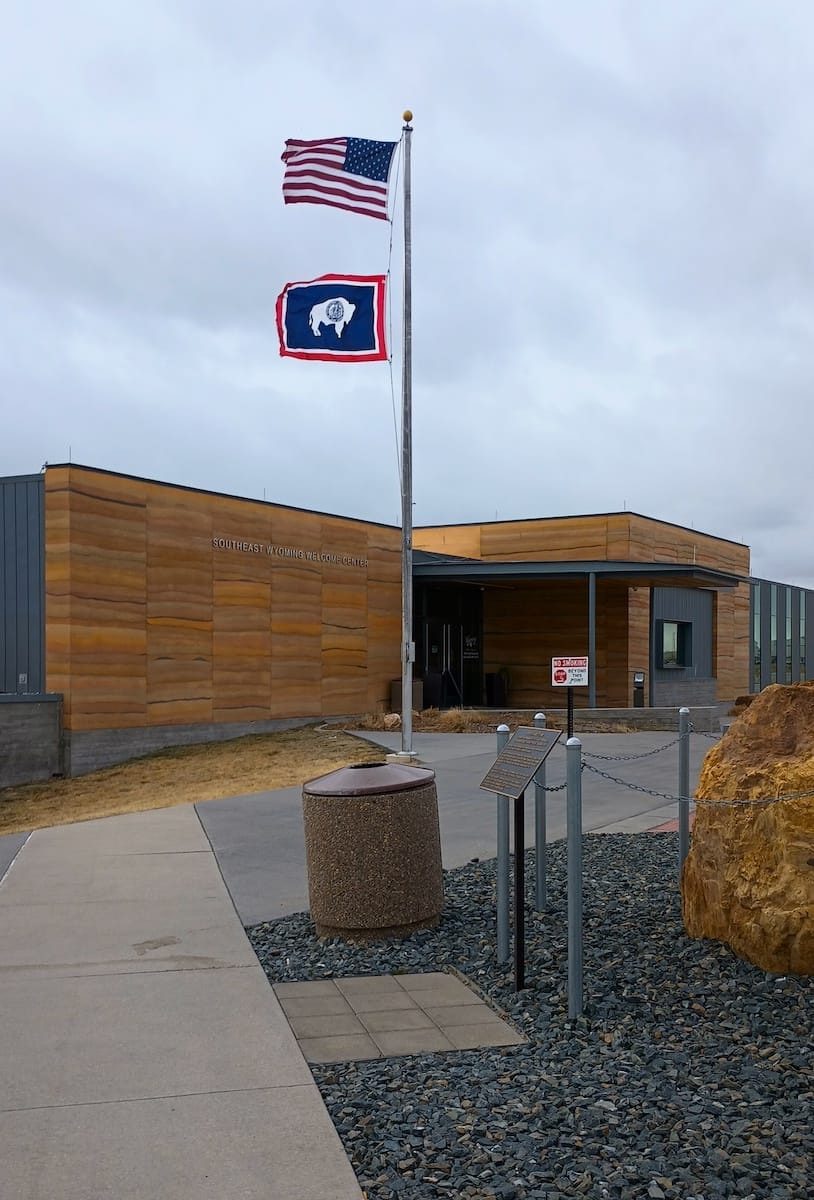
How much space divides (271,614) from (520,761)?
1739cm

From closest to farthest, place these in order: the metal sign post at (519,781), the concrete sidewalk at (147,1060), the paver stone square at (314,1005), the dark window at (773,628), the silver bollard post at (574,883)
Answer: the concrete sidewalk at (147,1060) < the silver bollard post at (574,883) < the paver stone square at (314,1005) < the metal sign post at (519,781) < the dark window at (773,628)

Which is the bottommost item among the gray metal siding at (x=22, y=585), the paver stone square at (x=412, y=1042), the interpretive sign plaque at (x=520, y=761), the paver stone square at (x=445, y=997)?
the paver stone square at (x=445, y=997)

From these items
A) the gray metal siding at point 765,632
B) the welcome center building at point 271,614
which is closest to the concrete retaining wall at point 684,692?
the welcome center building at point 271,614

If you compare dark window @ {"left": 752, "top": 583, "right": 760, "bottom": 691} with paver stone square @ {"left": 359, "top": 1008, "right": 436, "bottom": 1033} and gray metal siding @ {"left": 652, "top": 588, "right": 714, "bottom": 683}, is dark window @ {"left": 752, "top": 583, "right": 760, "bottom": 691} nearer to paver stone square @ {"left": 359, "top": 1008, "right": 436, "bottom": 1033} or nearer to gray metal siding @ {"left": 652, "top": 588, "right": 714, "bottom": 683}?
gray metal siding @ {"left": 652, "top": 588, "right": 714, "bottom": 683}

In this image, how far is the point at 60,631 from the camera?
63.5 ft

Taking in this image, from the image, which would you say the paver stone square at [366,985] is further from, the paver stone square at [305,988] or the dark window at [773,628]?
the dark window at [773,628]

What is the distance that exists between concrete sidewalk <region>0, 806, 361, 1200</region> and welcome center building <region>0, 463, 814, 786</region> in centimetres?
1198

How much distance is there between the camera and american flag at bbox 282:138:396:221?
16.1 m

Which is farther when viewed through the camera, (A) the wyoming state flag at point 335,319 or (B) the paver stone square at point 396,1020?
(A) the wyoming state flag at point 335,319

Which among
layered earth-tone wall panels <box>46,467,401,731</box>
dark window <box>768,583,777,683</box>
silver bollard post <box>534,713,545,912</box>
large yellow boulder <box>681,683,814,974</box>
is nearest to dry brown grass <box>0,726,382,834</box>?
layered earth-tone wall panels <box>46,467,401,731</box>

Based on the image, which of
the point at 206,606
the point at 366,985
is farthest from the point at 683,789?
the point at 206,606

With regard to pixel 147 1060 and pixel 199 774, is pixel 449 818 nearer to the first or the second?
pixel 147 1060

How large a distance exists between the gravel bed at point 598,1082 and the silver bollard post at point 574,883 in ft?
0.47

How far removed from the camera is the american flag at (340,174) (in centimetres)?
1610
